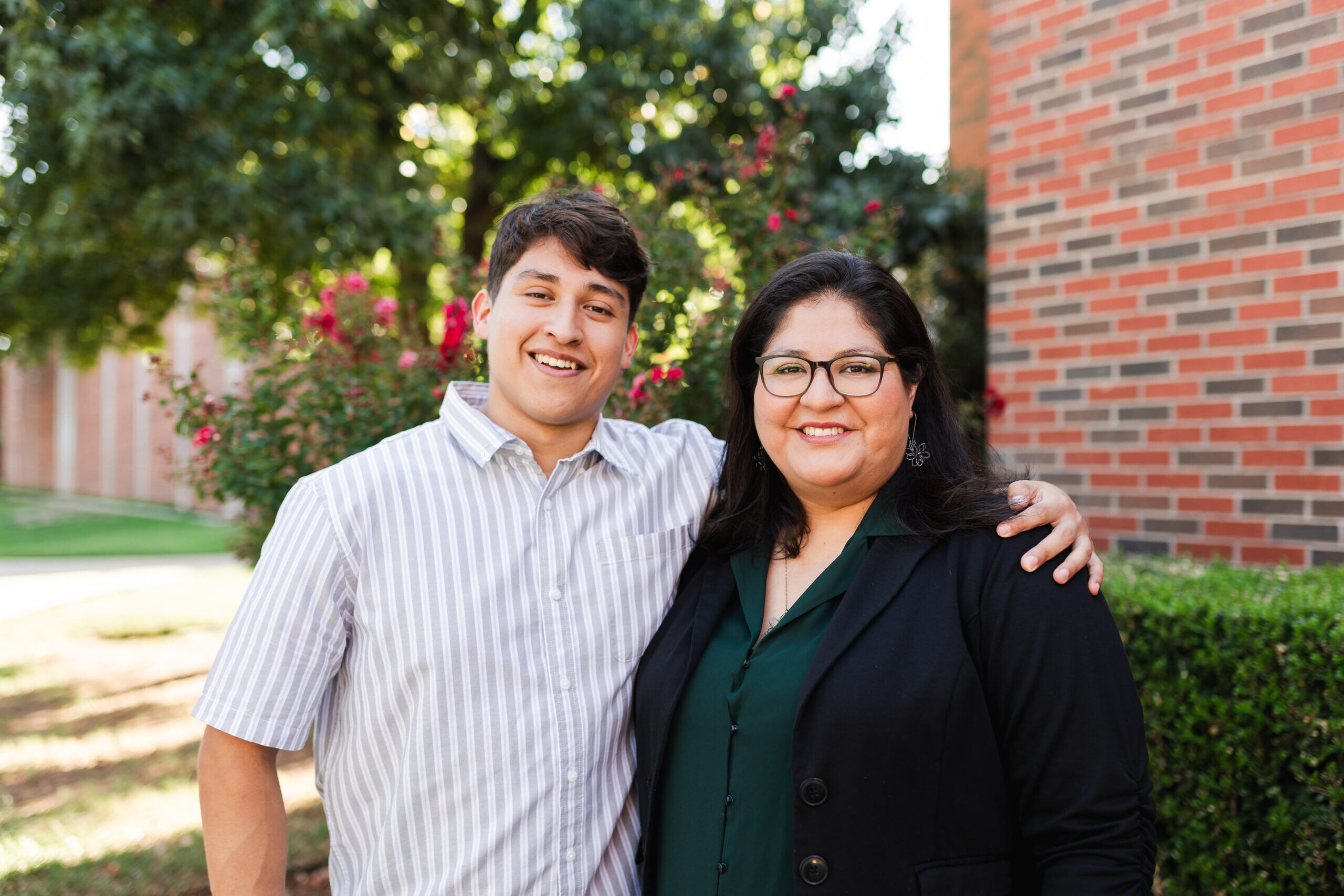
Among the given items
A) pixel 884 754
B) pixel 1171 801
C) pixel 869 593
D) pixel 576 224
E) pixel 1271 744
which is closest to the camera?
pixel 884 754

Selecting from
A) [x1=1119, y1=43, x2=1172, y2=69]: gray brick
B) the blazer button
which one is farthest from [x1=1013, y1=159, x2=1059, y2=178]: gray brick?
the blazer button

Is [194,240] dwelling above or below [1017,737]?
above

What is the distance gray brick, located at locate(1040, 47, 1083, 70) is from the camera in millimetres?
4305

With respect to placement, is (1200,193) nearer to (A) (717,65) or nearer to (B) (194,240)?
(A) (717,65)

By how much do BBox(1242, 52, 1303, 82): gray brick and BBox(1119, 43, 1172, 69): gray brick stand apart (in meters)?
0.34

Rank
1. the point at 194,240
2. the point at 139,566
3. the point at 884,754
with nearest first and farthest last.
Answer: the point at 884,754 < the point at 194,240 < the point at 139,566

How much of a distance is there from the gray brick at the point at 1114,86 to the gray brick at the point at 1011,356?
1.18 meters

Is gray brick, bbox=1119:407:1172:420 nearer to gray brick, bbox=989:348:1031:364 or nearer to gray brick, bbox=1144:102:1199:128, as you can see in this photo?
gray brick, bbox=989:348:1031:364

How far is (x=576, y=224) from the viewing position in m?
2.20

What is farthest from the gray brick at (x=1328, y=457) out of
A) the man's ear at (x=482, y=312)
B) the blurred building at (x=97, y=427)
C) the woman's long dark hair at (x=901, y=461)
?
the blurred building at (x=97, y=427)

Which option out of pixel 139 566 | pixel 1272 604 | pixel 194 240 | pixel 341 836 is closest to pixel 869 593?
Result: pixel 341 836

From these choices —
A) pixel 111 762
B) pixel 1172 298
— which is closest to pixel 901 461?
pixel 1172 298

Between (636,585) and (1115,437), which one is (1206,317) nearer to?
(1115,437)

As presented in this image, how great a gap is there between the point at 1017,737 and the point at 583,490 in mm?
1068
